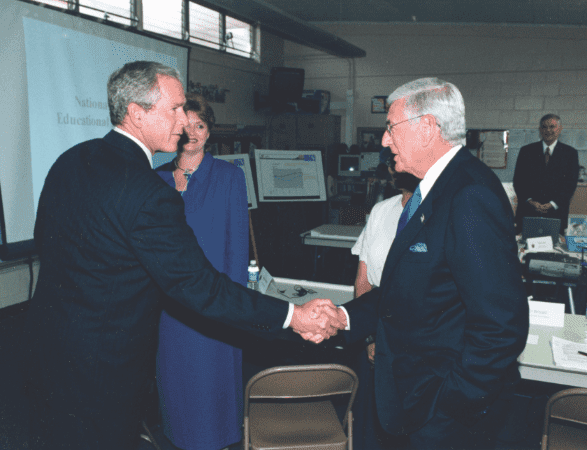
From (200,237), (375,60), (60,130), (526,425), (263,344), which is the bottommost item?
(526,425)

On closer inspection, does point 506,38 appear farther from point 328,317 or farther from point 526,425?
point 328,317

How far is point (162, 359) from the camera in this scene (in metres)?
2.08

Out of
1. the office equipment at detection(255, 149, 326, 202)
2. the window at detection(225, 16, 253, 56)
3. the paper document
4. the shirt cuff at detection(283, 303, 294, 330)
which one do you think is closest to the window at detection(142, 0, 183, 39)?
the window at detection(225, 16, 253, 56)

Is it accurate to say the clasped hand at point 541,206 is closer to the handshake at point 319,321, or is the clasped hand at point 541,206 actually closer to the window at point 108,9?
the handshake at point 319,321

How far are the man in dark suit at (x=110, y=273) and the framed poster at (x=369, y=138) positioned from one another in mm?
6690

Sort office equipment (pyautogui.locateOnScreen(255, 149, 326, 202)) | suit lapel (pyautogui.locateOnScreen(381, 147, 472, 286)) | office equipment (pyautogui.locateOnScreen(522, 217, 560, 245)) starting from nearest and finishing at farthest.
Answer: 1. suit lapel (pyautogui.locateOnScreen(381, 147, 472, 286))
2. office equipment (pyautogui.locateOnScreen(522, 217, 560, 245))
3. office equipment (pyautogui.locateOnScreen(255, 149, 326, 202))

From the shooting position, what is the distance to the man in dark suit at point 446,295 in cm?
108

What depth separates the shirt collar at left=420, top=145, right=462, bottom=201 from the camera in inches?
49.5

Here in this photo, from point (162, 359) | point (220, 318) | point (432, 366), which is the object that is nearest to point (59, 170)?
point (220, 318)

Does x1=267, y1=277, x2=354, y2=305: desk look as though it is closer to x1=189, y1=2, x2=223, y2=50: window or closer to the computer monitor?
x1=189, y1=2, x2=223, y2=50: window

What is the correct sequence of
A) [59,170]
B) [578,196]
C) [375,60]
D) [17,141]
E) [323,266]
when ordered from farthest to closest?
[375,60] → [578,196] → [323,266] → [17,141] → [59,170]

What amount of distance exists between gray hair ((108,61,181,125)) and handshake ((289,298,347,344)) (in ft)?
2.93

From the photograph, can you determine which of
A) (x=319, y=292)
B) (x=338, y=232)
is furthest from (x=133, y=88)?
(x=338, y=232)

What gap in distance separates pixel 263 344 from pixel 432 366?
1514mm
